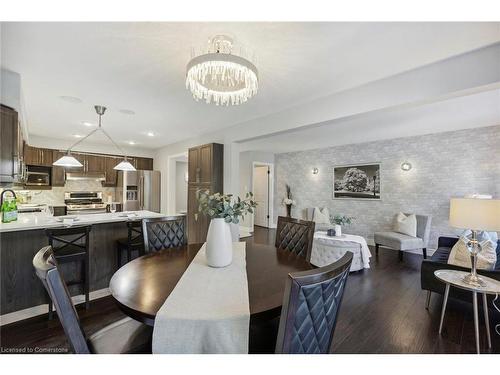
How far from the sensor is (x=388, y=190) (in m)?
5.23

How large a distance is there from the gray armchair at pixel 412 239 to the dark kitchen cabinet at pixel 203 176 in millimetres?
3418

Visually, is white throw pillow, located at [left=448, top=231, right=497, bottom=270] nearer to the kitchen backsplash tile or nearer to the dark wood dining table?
the dark wood dining table

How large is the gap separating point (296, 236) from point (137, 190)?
5055 millimetres

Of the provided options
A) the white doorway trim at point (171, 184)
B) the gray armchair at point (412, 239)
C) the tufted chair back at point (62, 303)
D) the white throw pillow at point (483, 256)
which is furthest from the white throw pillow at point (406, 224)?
the white doorway trim at point (171, 184)

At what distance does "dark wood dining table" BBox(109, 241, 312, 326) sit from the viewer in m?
1.06

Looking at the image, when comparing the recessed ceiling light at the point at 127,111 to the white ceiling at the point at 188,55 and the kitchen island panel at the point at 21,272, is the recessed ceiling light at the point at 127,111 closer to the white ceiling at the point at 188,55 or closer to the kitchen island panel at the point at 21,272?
the white ceiling at the point at 188,55

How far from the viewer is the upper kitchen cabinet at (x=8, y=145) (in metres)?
2.09

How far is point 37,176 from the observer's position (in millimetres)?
5023

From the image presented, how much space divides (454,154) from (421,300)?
10.8ft

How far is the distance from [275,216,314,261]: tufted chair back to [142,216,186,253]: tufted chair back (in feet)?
3.62

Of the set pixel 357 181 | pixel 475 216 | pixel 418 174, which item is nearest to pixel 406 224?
pixel 418 174

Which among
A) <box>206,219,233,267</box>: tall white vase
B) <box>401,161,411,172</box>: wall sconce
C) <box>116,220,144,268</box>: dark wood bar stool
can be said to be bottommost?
<box>116,220,144,268</box>: dark wood bar stool

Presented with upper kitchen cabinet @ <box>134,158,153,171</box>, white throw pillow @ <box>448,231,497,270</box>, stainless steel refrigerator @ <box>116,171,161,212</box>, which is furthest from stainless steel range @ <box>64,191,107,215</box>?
white throw pillow @ <box>448,231,497,270</box>
